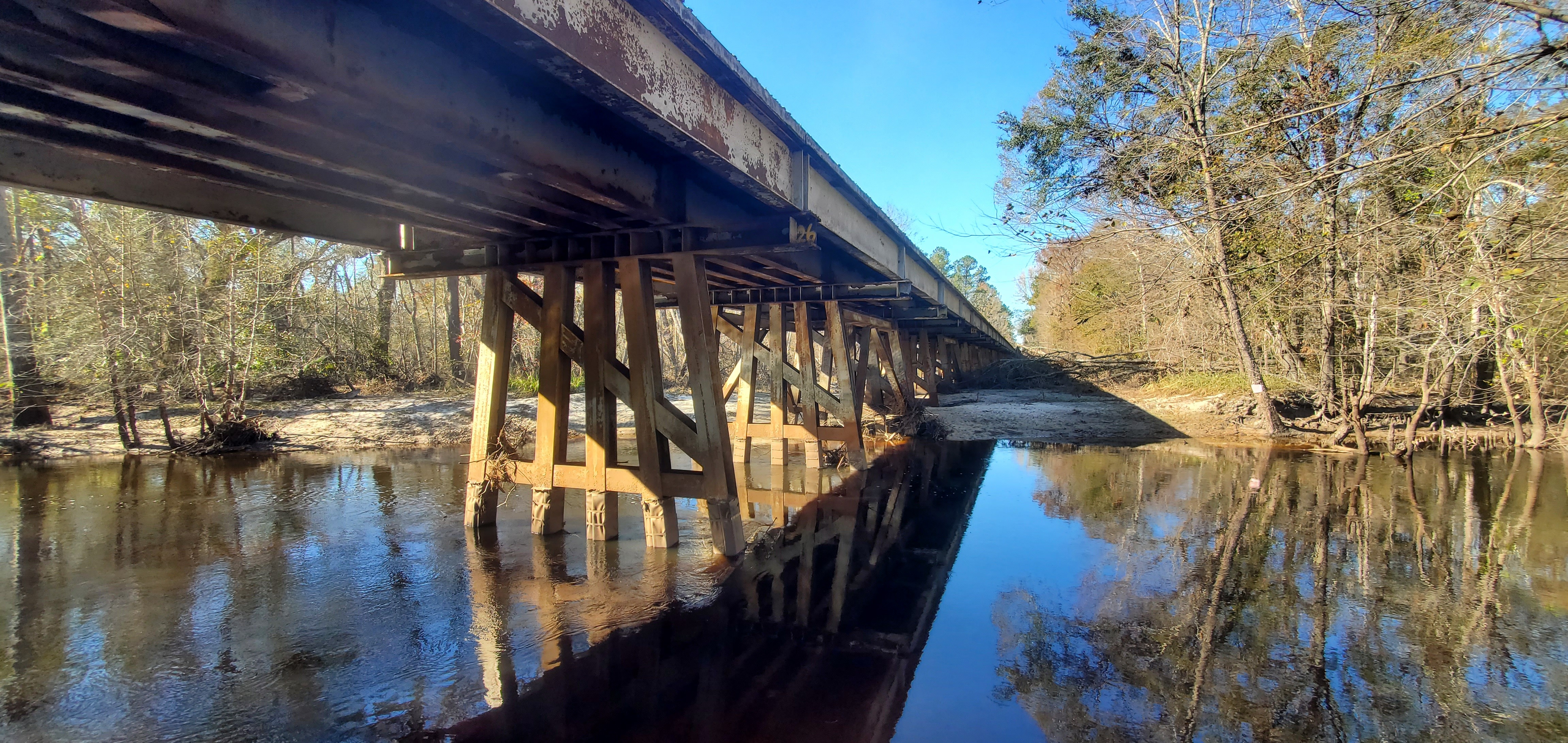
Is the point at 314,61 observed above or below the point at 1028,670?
above

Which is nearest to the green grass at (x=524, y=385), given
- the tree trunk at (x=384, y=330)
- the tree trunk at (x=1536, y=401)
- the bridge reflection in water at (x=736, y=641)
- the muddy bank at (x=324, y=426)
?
the muddy bank at (x=324, y=426)

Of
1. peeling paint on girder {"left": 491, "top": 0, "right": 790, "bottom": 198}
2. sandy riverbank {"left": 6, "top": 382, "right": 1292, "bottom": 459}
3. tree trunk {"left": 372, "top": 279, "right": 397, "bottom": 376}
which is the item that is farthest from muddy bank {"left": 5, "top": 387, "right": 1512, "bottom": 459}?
peeling paint on girder {"left": 491, "top": 0, "right": 790, "bottom": 198}

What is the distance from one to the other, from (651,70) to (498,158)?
1.00 metres

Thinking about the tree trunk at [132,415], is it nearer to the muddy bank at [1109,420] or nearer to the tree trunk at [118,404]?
the tree trunk at [118,404]

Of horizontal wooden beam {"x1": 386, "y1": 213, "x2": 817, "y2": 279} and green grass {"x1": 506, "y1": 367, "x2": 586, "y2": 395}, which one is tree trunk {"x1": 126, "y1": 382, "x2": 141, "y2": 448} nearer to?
green grass {"x1": 506, "y1": 367, "x2": 586, "y2": 395}

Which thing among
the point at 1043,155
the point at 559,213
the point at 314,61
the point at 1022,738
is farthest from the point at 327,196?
the point at 1043,155

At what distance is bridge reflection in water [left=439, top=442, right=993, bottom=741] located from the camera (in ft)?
10.5

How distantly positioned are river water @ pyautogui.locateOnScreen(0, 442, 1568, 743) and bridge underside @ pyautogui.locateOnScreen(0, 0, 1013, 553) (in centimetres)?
136

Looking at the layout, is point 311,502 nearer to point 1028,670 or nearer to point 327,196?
point 327,196

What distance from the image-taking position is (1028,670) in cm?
376

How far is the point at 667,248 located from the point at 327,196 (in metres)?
2.51

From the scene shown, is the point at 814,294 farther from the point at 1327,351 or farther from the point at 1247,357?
the point at 1327,351

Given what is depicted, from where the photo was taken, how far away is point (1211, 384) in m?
16.5

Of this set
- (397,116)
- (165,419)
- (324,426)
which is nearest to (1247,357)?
(397,116)
